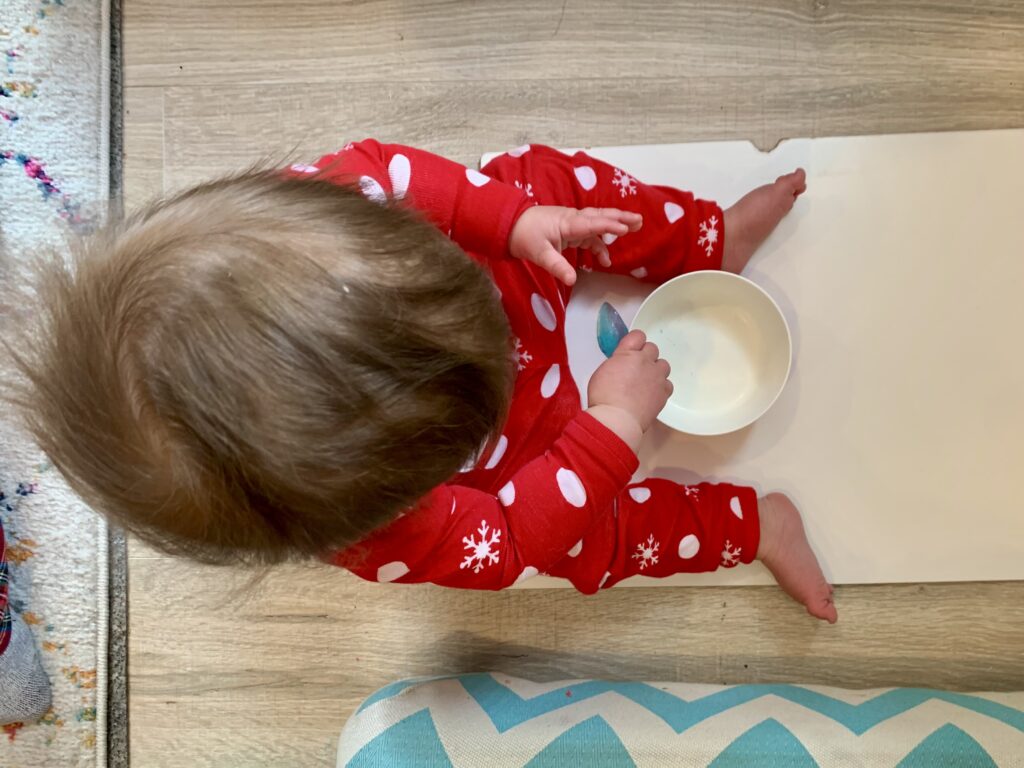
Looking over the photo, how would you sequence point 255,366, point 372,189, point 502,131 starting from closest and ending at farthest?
point 255,366
point 372,189
point 502,131

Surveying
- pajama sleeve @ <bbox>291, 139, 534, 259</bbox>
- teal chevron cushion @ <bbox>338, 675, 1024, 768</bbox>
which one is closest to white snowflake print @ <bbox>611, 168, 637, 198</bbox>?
pajama sleeve @ <bbox>291, 139, 534, 259</bbox>

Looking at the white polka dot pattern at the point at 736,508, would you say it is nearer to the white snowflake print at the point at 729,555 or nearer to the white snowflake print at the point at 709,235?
the white snowflake print at the point at 729,555

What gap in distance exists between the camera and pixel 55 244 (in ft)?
2.71

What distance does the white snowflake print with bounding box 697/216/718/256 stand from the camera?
28.7 inches

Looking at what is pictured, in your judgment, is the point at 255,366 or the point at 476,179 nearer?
the point at 255,366

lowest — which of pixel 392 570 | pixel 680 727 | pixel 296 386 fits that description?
pixel 680 727

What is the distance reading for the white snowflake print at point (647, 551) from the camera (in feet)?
2.33

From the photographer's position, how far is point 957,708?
67cm

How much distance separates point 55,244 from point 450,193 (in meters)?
0.47

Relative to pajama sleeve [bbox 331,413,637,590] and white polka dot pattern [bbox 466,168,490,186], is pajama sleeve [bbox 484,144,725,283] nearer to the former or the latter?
white polka dot pattern [bbox 466,168,490,186]

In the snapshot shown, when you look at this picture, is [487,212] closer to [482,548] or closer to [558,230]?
[558,230]

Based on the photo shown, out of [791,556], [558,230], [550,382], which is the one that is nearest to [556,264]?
[558,230]

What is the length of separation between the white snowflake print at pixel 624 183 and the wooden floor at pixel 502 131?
0.09m

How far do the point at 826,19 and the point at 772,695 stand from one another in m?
0.66
